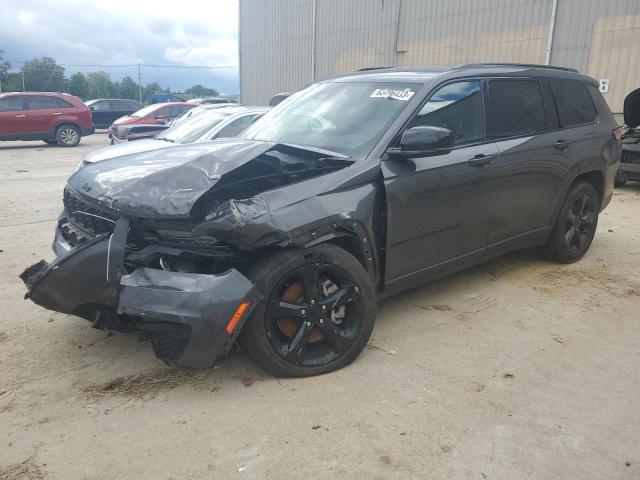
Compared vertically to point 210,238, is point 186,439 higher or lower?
lower

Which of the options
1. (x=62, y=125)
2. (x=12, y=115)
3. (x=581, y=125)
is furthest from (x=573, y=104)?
(x=62, y=125)

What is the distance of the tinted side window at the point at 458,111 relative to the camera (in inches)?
148

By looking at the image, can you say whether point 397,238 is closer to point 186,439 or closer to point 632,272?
point 186,439

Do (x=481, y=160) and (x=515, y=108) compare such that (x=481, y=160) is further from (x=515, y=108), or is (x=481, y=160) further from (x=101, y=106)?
(x=101, y=106)

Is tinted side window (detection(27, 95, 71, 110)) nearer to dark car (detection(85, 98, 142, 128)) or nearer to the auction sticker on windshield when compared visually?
dark car (detection(85, 98, 142, 128))

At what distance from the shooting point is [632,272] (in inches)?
201

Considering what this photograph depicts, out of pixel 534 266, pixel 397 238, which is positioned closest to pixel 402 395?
pixel 397 238

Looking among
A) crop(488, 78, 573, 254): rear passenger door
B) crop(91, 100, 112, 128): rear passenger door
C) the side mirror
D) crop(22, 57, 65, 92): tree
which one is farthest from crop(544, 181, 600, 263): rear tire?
crop(22, 57, 65, 92): tree

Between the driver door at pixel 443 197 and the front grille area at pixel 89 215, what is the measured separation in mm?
1681

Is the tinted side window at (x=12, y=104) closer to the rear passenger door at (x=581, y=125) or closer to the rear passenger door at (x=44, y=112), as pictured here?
the rear passenger door at (x=44, y=112)

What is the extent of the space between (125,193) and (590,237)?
4.59m

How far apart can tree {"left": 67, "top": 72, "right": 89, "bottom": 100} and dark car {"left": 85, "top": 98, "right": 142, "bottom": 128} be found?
3177 centimetres

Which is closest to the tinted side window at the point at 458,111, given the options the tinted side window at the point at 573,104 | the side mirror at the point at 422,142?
the side mirror at the point at 422,142

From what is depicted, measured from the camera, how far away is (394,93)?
3.81m
